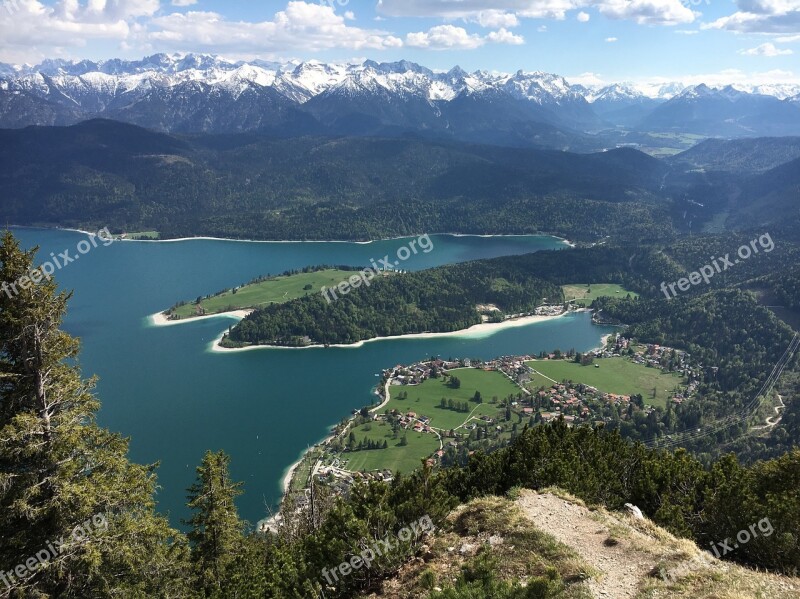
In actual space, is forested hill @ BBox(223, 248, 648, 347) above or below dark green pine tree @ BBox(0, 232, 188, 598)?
below

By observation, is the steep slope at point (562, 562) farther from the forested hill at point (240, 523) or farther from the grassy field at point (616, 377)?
the grassy field at point (616, 377)

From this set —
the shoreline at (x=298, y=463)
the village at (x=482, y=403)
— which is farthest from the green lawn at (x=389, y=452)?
the shoreline at (x=298, y=463)

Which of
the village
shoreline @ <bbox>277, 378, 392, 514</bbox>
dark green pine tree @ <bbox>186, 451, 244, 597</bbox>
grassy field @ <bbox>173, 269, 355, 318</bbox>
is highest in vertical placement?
dark green pine tree @ <bbox>186, 451, 244, 597</bbox>

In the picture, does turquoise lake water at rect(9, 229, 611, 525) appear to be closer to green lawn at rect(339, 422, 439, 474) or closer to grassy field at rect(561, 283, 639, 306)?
green lawn at rect(339, 422, 439, 474)

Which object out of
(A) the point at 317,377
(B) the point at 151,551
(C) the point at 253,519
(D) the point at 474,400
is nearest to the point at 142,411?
(A) the point at 317,377

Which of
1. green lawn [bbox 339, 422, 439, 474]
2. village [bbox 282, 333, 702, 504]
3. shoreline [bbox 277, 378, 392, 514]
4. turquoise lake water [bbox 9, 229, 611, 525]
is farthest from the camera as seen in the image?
turquoise lake water [bbox 9, 229, 611, 525]

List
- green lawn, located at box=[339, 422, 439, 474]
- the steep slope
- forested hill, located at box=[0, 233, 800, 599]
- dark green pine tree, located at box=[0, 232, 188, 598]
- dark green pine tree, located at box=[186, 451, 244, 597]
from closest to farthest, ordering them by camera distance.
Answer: dark green pine tree, located at box=[0, 232, 188, 598] < forested hill, located at box=[0, 233, 800, 599] < the steep slope < dark green pine tree, located at box=[186, 451, 244, 597] < green lawn, located at box=[339, 422, 439, 474]

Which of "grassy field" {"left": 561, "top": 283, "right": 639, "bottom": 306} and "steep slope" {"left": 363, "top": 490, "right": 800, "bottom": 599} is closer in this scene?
"steep slope" {"left": 363, "top": 490, "right": 800, "bottom": 599}

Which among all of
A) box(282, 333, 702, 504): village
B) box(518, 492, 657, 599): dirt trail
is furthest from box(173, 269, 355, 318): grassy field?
box(518, 492, 657, 599): dirt trail
